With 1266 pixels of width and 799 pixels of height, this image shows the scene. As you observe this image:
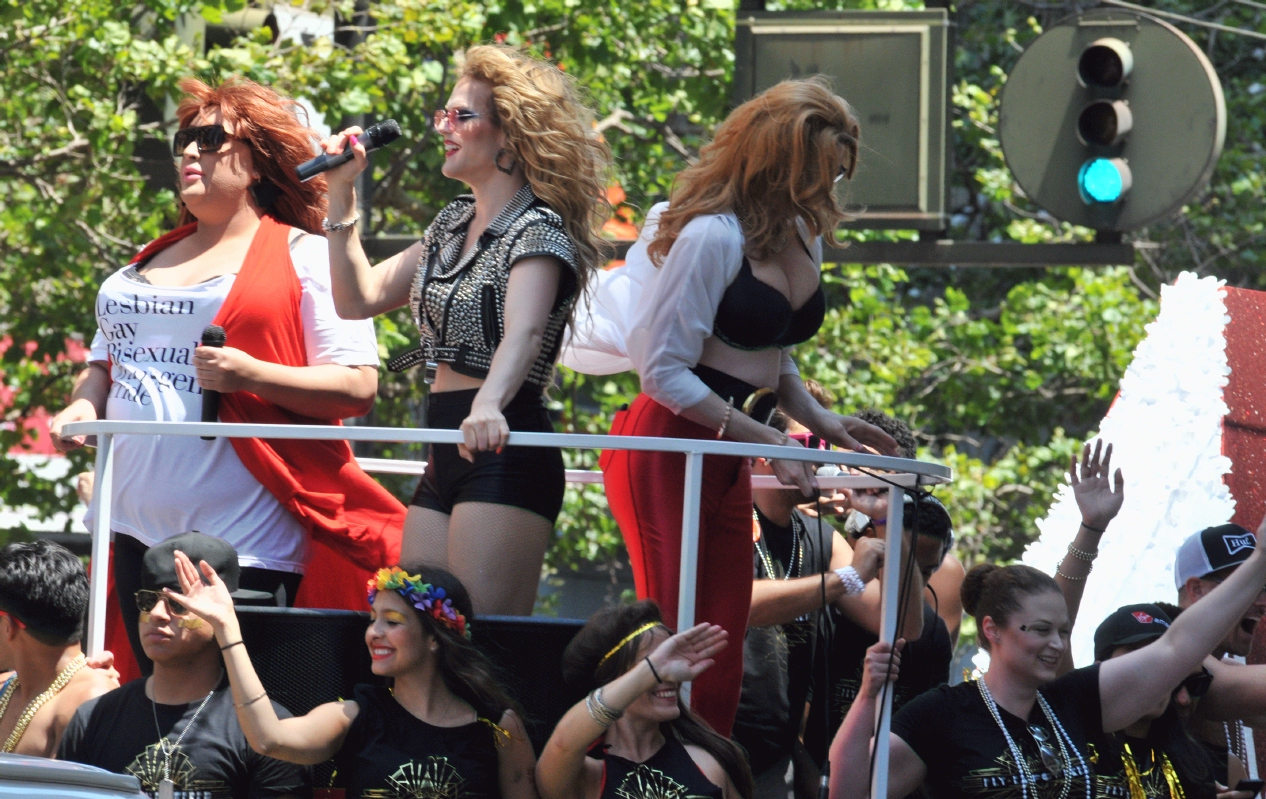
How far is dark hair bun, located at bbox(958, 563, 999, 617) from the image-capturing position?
4461mm

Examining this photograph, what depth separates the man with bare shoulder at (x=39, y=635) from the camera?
399 cm

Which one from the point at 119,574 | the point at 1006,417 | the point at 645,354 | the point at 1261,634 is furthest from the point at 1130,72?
the point at 1006,417

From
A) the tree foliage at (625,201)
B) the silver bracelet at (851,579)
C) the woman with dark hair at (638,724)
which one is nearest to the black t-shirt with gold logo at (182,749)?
the woman with dark hair at (638,724)

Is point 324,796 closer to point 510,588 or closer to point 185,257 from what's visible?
point 510,588

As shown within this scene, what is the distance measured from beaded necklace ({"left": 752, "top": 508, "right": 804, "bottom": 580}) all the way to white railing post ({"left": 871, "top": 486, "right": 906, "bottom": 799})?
1.00 metres

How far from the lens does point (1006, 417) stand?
13641 mm

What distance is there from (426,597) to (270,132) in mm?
1406

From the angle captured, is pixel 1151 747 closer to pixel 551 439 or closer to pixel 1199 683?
pixel 1199 683

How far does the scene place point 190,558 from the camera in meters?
3.76

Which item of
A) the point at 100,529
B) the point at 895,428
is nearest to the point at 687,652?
the point at 100,529

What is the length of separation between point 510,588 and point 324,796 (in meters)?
0.61

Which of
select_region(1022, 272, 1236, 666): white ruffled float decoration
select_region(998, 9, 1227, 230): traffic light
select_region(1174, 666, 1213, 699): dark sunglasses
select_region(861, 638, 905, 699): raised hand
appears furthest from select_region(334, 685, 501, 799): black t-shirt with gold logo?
select_region(998, 9, 1227, 230): traffic light

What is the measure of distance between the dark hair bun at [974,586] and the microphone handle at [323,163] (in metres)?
1.91

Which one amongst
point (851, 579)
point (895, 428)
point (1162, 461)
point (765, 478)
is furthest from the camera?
point (1162, 461)
